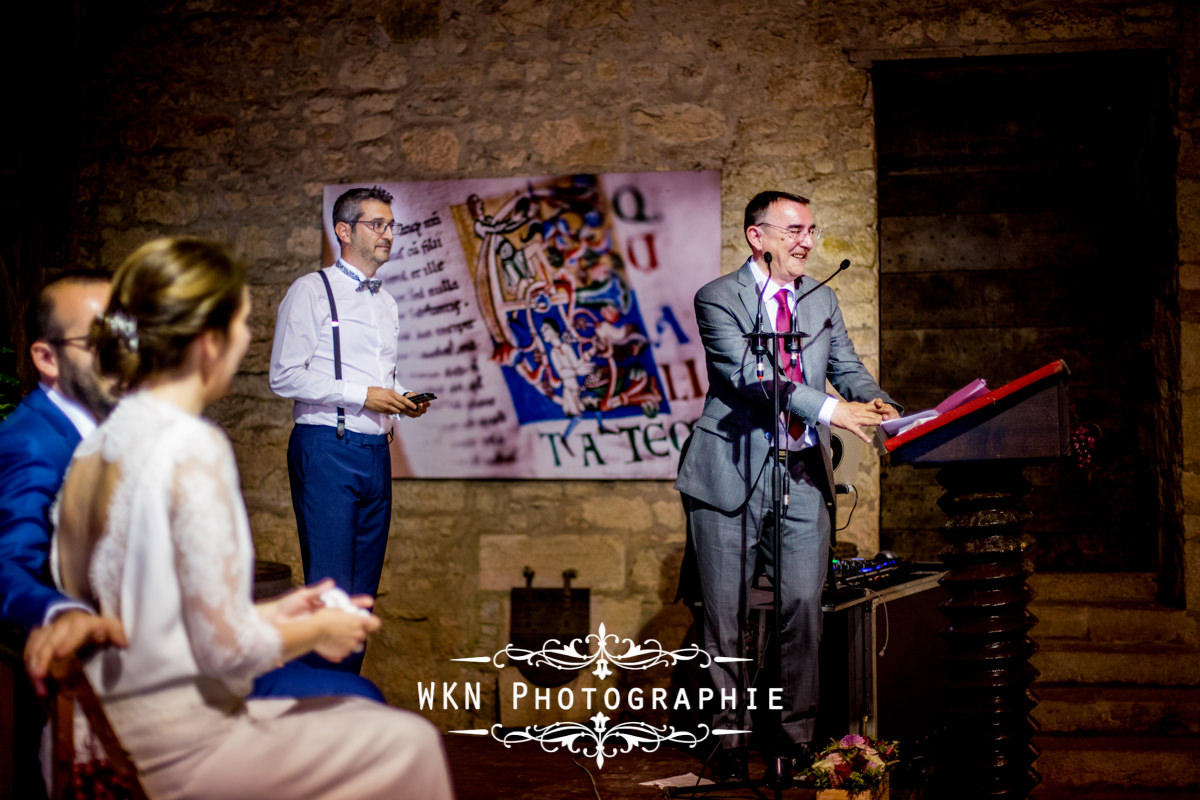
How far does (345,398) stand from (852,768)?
193 centimetres

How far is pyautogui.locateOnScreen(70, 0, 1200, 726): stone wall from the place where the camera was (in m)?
4.75

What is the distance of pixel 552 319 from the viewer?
194 inches

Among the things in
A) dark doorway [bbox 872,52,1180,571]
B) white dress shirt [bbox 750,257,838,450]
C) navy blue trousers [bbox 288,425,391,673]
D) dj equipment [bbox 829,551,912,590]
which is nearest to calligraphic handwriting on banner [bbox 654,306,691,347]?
white dress shirt [bbox 750,257,838,450]

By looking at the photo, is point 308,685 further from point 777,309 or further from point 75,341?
point 777,309

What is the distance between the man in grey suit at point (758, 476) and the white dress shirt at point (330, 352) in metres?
1.11

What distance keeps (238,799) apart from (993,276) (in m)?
5.42

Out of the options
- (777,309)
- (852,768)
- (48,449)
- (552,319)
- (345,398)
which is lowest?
(852,768)

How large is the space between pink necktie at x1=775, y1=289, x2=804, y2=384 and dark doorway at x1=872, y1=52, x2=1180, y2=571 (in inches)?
95.8

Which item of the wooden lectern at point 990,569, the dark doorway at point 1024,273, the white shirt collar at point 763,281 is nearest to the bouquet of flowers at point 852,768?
the wooden lectern at point 990,569

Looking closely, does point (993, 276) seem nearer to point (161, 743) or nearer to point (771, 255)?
point (771, 255)

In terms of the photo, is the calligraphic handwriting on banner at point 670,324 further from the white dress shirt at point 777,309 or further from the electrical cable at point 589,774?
the electrical cable at point 589,774

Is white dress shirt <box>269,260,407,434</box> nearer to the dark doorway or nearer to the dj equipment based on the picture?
the dj equipment

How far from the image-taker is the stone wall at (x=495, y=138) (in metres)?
4.75

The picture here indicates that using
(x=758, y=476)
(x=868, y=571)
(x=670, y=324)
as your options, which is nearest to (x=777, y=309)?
(x=758, y=476)
